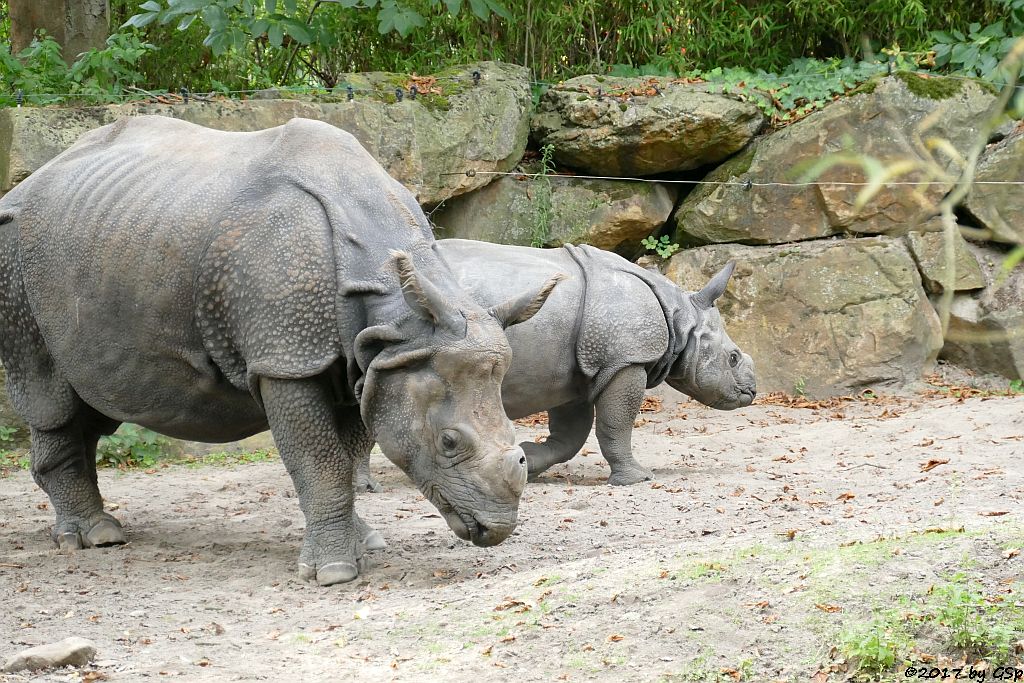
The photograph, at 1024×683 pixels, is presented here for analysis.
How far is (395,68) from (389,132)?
1.97m

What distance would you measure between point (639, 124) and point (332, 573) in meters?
6.95

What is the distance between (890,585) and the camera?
12.6ft

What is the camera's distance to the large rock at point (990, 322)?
36.0ft

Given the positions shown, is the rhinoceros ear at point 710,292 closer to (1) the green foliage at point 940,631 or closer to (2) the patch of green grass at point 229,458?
(2) the patch of green grass at point 229,458

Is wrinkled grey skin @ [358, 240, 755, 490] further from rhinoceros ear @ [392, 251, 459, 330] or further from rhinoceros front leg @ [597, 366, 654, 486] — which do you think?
rhinoceros ear @ [392, 251, 459, 330]

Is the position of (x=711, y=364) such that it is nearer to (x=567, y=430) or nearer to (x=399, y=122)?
(x=567, y=430)

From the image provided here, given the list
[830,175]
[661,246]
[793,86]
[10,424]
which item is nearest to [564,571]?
[10,424]

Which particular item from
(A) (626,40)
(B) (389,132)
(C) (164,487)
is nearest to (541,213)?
(B) (389,132)

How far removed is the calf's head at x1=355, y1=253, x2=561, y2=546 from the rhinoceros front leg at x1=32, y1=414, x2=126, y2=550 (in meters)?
2.08

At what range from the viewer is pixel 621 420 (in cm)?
755

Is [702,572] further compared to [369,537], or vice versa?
[369,537]

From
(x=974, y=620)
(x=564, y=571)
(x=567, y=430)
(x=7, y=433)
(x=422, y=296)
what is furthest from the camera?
(x=7, y=433)

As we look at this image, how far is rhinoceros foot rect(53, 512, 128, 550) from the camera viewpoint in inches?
240

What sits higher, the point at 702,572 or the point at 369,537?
the point at 702,572
